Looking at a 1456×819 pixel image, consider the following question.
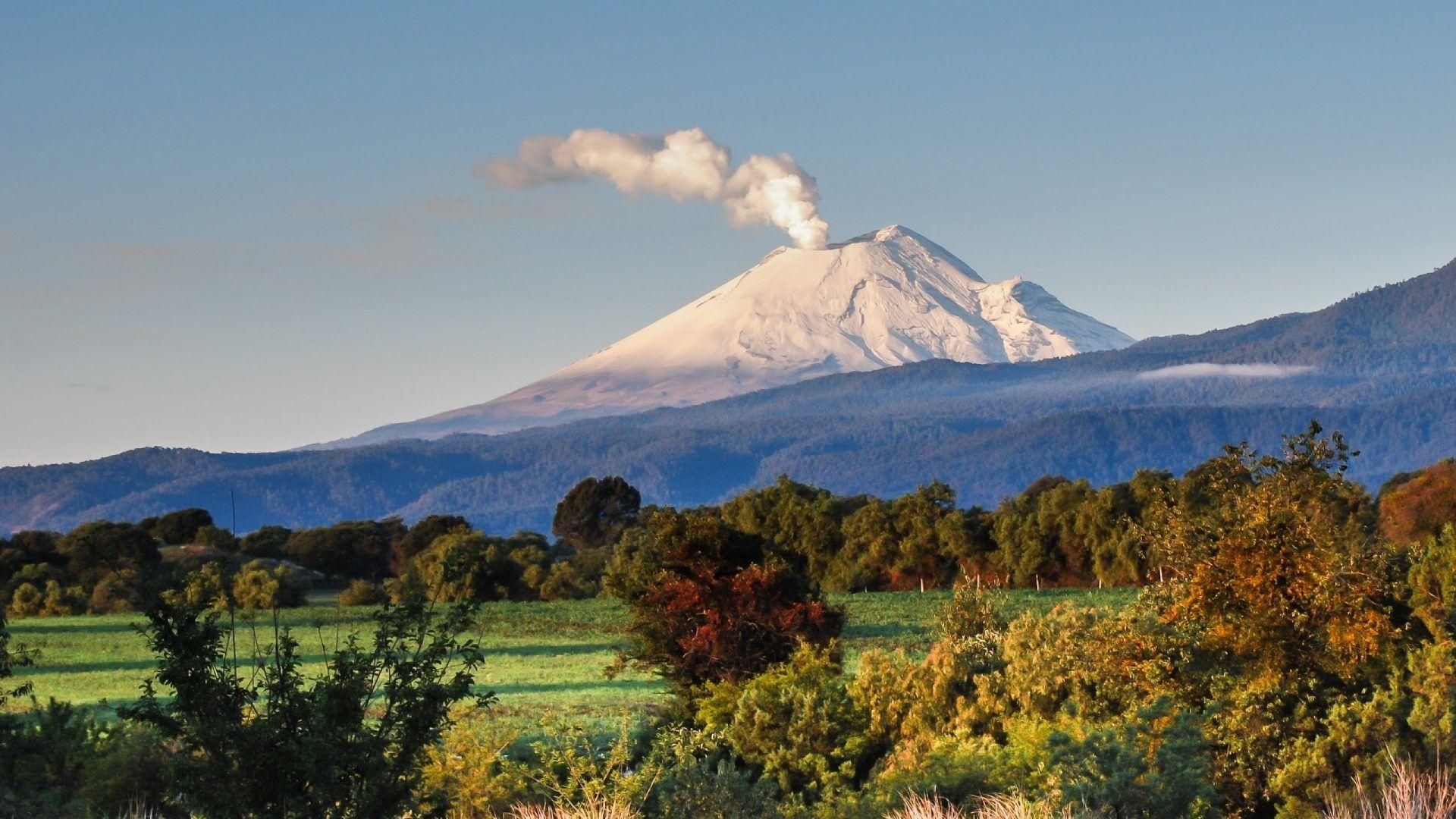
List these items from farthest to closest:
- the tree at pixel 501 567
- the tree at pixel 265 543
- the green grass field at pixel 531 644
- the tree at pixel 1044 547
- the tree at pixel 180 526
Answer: the tree at pixel 180 526, the tree at pixel 265 543, the tree at pixel 1044 547, the tree at pixel 501 567, the green grass field at pixel 531 644

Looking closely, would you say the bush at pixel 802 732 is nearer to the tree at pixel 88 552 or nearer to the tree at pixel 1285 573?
the tree at pixel 1285 573

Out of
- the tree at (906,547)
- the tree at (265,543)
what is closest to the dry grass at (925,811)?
the tree at (906,547)

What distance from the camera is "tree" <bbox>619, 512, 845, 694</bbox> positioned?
2392cm

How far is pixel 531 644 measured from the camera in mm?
42750

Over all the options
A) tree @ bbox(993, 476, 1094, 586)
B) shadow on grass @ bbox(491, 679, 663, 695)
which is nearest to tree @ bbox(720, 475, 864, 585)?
tree @ bbox(993, 476, 1094, 586)

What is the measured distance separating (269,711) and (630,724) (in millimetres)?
12438

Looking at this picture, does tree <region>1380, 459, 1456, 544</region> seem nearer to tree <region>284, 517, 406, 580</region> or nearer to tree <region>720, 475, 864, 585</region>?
tree <region>720, 475, 864, 585</region>

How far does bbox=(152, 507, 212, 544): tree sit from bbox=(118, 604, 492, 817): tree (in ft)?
210

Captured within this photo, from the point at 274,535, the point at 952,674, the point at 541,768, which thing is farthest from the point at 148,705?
the point at 274,535

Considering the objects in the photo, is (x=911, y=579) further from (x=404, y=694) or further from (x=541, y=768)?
(x=404, y=694)

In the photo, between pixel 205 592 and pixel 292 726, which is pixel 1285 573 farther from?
pixel 205 592

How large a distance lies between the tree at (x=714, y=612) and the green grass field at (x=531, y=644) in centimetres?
243

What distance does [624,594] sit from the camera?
25.6 metres

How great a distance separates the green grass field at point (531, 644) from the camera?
30266 mm
